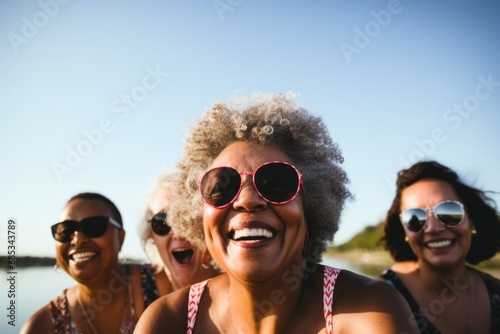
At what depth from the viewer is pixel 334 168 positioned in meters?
3.10

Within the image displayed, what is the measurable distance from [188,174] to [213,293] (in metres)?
0.86

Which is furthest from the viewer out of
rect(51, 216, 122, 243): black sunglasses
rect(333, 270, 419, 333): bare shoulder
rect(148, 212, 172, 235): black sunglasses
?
rect(148, 212, 172, 235): black sunglasses

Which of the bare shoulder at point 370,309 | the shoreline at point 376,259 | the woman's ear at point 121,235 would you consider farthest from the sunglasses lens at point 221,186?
the woman's ear at point 121,235

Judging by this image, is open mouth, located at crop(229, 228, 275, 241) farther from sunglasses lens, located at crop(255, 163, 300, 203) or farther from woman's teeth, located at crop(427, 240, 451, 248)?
woman's teeth, located at crop(427, 240, 451, 248)

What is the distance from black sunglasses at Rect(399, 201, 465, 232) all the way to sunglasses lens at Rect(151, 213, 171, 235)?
2525mm

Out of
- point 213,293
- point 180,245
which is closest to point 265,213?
point 213,293

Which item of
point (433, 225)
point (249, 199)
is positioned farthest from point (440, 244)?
point (249, 199)

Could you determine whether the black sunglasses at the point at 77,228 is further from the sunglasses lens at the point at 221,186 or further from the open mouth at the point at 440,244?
the open mouth at the point at 440,244

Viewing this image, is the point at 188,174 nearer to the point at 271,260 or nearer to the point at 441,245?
the point at 271,260

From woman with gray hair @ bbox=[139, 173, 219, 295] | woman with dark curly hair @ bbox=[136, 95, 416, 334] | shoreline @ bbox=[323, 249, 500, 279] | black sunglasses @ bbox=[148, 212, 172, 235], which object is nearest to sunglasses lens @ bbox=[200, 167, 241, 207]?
woman with dark curly hair @ bbox=[136, 95, 416, 334]

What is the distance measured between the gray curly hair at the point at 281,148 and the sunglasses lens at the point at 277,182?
260 millimetres

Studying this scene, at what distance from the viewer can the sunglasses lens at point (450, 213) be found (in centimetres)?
416

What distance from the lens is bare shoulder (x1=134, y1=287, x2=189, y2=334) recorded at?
2.69 meters

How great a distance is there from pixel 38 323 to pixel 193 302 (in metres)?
2.32
